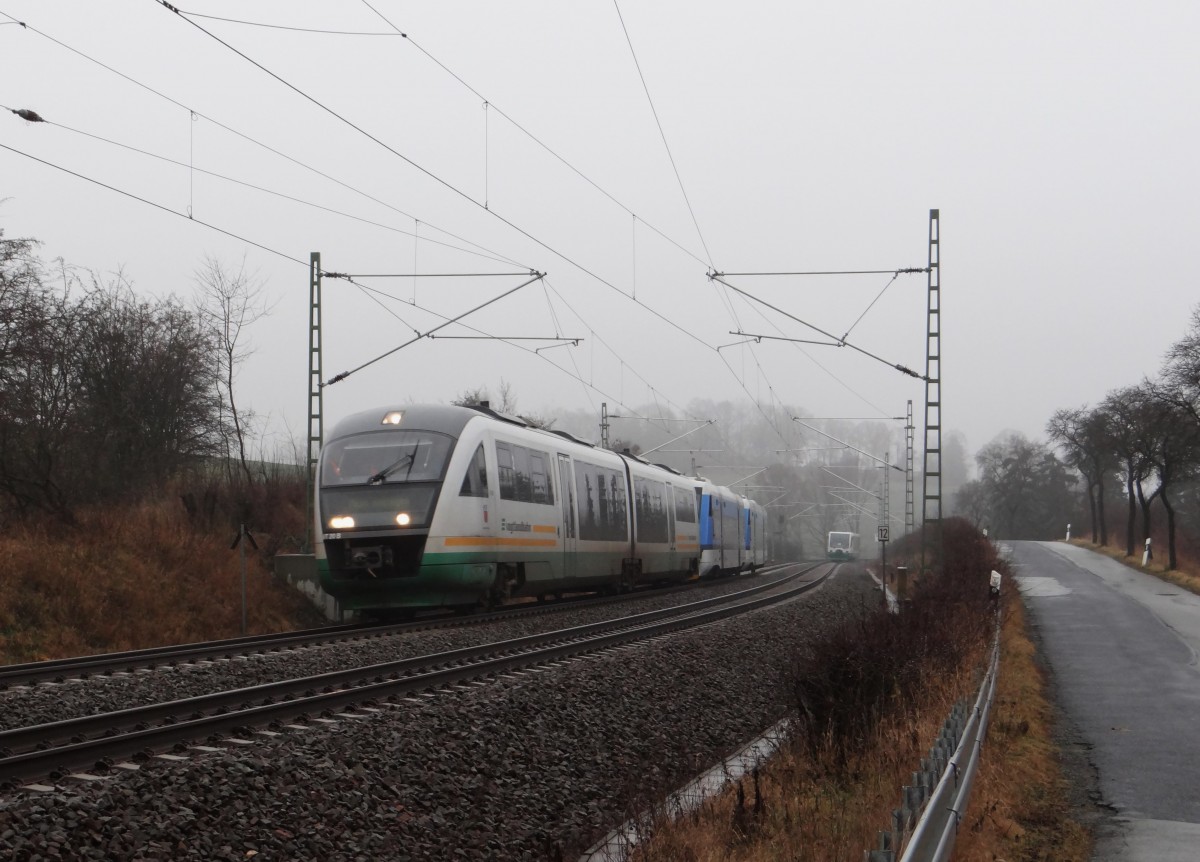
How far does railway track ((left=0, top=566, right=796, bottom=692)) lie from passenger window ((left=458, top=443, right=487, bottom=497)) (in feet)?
6.49

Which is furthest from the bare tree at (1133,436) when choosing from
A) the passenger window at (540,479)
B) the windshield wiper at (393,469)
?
the windshield wiper at (393,469)

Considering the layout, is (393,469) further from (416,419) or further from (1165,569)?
(1165,569)

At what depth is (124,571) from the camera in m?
20.2

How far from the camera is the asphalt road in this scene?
7918 millimetres

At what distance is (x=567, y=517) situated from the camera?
982 inches

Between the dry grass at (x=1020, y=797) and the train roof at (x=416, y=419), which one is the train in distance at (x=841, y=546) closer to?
the train roof at (x=416, y=419)

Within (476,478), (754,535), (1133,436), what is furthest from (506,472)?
(1133,436)

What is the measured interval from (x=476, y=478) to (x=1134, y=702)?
10.3 metres

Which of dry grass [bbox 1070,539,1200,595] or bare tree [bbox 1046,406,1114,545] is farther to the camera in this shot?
bare tree [bbox 1046,406,1114,545]

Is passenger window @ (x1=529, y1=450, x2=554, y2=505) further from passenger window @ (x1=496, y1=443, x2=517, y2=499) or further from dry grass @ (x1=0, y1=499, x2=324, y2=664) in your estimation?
dry grass @ (x1=0, y1=499, x2=324, y2=664)

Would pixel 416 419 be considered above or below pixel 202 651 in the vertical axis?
above

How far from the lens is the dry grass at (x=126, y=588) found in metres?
17.8

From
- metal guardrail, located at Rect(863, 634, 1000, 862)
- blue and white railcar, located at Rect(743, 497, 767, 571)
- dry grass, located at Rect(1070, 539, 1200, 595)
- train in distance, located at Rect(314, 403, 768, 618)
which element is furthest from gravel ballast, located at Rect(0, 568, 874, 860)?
blue and white railcar, located at Rect(743, 497, 767, 571)

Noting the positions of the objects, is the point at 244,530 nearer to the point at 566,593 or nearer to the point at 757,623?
the point at 757,623
